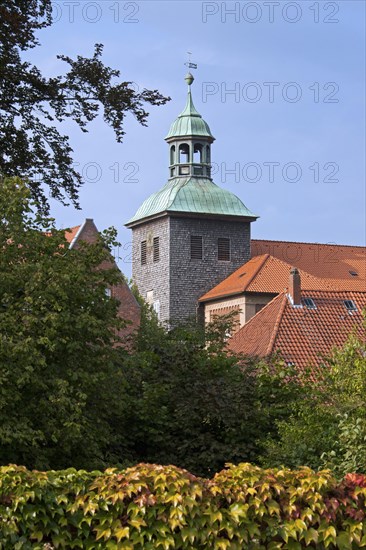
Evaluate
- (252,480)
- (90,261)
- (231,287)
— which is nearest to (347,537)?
(252,480)

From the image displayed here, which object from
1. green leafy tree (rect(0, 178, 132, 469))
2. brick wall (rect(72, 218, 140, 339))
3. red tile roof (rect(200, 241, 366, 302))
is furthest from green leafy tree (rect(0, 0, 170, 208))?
red tile roof (rect(200, 241, 366, 302))

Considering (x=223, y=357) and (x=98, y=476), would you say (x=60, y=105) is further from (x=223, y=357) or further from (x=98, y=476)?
(x=98, y=476)

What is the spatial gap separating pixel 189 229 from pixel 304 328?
4437 centimetres

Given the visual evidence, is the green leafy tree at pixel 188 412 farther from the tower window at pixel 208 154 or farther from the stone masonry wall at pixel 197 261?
the tower window at pixel 208 154

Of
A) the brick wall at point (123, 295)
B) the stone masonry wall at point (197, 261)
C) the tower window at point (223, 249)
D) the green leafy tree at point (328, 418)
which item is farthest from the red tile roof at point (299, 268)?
the green leafy tree at point (328, 418)

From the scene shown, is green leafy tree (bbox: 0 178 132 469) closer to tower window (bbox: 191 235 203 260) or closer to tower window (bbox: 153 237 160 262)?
tower window (bbox: 191 235 203 260)

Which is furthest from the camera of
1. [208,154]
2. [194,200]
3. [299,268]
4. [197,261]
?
[208,154]

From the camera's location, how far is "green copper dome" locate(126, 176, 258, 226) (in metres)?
86.1

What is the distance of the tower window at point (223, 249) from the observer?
87625mm

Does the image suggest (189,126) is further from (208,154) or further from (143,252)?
(143,252)

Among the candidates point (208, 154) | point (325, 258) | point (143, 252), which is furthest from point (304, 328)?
point (143, 252)

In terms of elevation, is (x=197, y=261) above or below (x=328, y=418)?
above

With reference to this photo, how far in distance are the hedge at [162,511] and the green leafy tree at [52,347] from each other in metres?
6.11

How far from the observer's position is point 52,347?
18.5 metres
